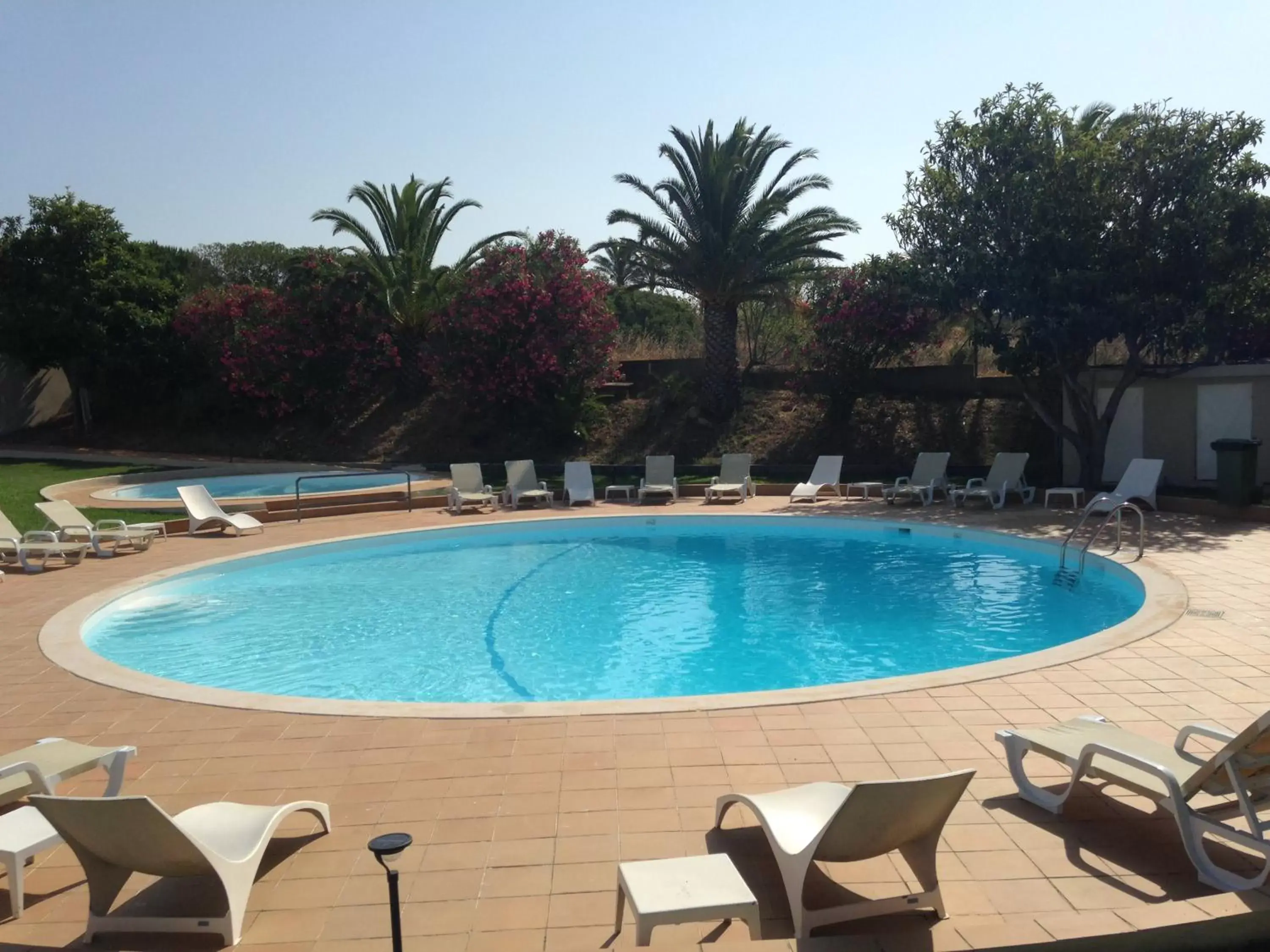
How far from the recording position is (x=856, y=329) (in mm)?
20469

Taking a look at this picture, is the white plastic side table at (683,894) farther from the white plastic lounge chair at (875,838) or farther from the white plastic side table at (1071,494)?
the white plastic side table at (1071,494)

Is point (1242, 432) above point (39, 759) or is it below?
above

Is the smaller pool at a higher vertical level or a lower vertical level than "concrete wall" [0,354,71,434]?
lower

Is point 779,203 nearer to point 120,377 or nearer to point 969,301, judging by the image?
point 969,301

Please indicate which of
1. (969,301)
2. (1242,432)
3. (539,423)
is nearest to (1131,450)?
(1242,432)

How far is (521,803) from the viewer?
471 centimetres

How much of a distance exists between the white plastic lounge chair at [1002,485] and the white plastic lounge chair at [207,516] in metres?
11.6

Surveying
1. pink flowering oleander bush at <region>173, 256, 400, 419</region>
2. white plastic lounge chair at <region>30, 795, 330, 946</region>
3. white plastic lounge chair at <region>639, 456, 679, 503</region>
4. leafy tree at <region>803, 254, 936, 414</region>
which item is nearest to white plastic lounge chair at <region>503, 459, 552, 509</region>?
white plastic lounge chair at <region>639, 456, 679, 503</region>

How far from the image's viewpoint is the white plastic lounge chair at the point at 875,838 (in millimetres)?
3328

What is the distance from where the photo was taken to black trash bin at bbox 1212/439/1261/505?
1320 centimetres

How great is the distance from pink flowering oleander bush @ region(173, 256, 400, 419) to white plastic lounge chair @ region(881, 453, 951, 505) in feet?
51.2

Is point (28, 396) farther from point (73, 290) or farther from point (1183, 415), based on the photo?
point (1183, 415)

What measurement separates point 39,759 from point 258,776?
1.06 meters

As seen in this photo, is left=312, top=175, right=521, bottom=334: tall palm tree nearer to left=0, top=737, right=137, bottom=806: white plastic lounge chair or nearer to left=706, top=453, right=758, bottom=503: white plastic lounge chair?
left=706, top=453, right=758, bottom=503: white plastic lounge chair
